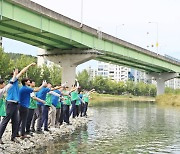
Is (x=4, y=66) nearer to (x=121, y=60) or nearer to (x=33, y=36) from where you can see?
(x=121, y=60)

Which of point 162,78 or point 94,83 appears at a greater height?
point 94,83

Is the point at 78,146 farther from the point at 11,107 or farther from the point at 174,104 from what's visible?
the point at 174,104

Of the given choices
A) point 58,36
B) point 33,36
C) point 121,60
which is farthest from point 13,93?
point 121,60

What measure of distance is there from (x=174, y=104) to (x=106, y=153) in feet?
155

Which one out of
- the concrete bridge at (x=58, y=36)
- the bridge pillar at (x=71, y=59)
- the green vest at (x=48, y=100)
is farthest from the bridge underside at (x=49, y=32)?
the green vest at (x=48, y=100)

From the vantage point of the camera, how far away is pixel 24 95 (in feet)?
39.9

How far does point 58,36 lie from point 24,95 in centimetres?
2118

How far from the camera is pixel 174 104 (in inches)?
2256

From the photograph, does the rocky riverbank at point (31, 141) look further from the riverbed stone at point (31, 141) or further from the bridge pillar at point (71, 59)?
the bridge pillar at point (71, 59)

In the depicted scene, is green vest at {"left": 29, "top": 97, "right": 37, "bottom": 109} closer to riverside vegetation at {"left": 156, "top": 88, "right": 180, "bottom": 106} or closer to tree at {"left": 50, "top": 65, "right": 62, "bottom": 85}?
riverside vegetation at {"left": 156, "top": 88, "right": 180, "bottom": 106}

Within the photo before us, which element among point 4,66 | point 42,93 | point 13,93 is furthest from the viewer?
point 4,66

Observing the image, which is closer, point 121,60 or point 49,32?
point 49,32

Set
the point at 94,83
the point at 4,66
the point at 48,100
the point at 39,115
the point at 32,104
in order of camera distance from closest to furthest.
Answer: the point at 32,104, the point at 39,115, the point at 48,100, the point at 4,66, the point at 94,83

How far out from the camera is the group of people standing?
11148 millimetres
